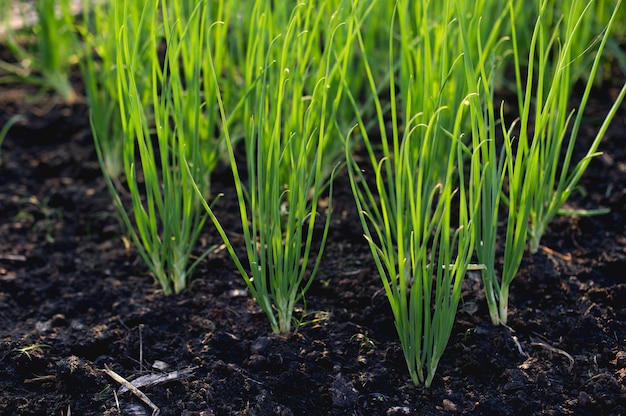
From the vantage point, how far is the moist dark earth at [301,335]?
4.92 feet

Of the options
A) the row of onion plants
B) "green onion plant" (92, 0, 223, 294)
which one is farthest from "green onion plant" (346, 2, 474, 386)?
"green onion plant" (92, 0, 223, 294)

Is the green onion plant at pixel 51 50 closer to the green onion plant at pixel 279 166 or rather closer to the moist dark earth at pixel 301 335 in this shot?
the moist dark earth at pixel 301 335

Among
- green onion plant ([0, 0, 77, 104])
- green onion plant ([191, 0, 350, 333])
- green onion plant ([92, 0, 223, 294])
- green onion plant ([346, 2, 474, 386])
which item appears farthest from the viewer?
green onion plant ([0, 0, 77, 104])

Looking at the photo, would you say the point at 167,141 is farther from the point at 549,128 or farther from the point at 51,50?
the point at 51,50

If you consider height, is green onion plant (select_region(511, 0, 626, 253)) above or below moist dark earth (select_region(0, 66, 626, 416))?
above

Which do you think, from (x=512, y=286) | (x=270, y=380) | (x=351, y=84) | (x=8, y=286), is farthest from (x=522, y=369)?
Answer: (x=8, y=286)

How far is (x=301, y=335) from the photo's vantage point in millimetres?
1659

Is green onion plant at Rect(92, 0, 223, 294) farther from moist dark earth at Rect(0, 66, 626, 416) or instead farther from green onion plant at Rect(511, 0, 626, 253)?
green onion plant at Rect(511, 0, 626, 253)

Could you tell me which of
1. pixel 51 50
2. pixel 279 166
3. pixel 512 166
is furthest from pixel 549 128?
pixel 51 50

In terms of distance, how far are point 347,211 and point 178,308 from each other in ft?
1.74

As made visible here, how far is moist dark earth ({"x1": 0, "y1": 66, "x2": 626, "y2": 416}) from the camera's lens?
150cm

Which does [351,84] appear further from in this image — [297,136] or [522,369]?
[522,369]

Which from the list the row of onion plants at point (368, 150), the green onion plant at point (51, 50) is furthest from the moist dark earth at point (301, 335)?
the green onion plant at point (51, 50)

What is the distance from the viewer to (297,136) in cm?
169
